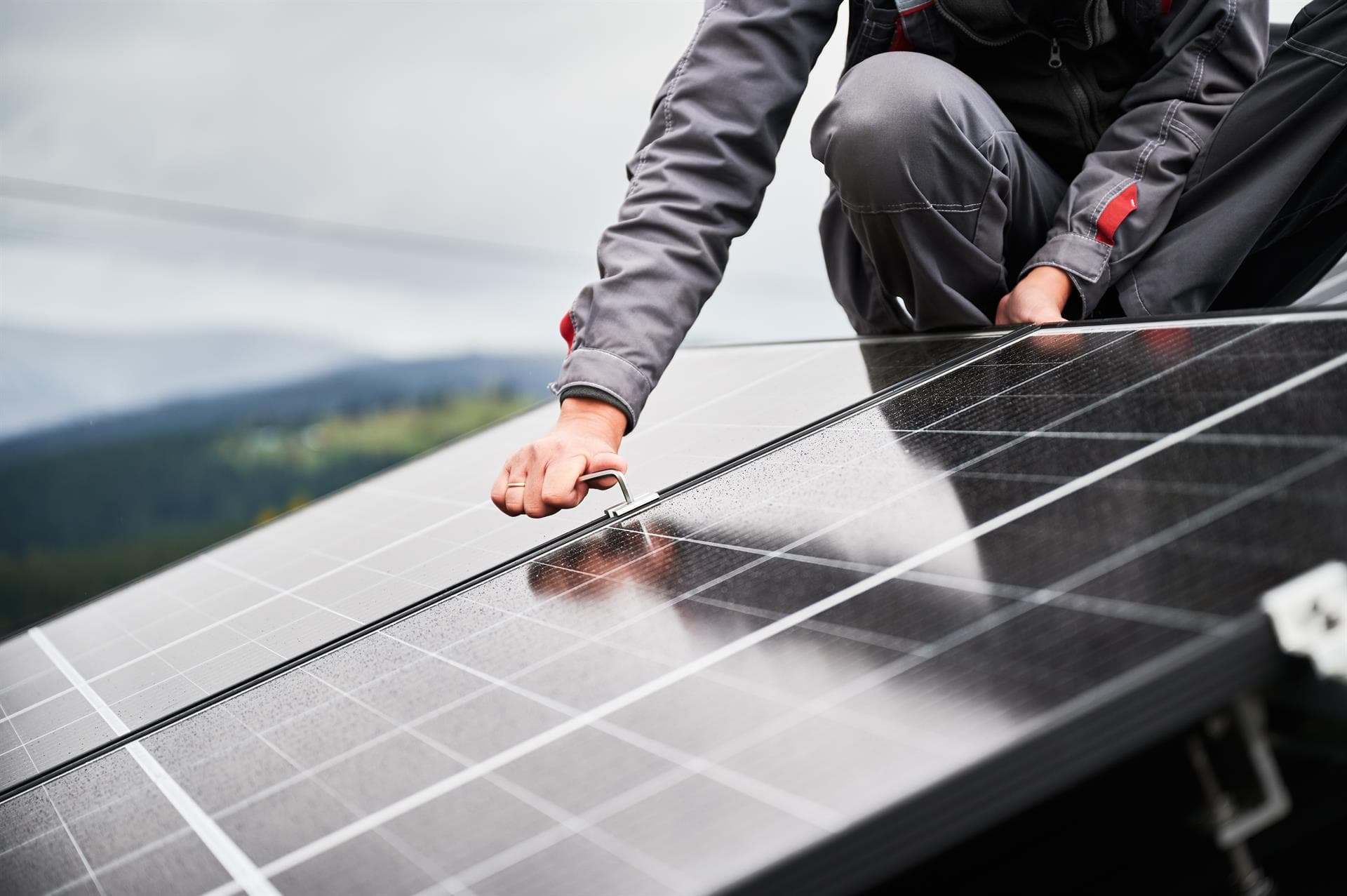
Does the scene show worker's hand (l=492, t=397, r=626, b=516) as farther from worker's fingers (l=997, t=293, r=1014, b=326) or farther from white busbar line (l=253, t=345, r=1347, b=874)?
worker's fingers (l=997, t=293, r=1014, b=326)

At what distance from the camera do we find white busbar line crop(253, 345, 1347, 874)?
2.93 ft

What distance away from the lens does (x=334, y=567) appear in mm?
2334

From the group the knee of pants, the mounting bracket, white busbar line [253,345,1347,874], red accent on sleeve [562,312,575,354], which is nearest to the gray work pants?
the knee of pants

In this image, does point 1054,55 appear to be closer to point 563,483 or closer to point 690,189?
point 690,189

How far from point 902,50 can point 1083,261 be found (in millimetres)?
694

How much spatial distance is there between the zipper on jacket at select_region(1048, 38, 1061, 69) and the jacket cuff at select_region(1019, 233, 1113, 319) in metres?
0.43

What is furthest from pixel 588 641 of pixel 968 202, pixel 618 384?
pixel 968 202

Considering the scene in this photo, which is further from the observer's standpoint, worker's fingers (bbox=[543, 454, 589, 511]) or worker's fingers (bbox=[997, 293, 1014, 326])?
worker's fingers (bbox=[997, 293, 1014, 326])

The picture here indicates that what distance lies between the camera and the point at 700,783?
78 centimetres

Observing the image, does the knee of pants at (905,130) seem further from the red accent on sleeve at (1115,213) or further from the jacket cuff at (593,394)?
the jacket cuff at (593,394)

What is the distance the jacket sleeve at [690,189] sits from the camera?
1.95 m

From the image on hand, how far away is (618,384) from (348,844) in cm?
113

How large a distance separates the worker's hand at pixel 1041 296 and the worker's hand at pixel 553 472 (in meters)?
1.02

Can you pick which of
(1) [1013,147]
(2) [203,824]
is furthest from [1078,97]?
(2) [203,824]
